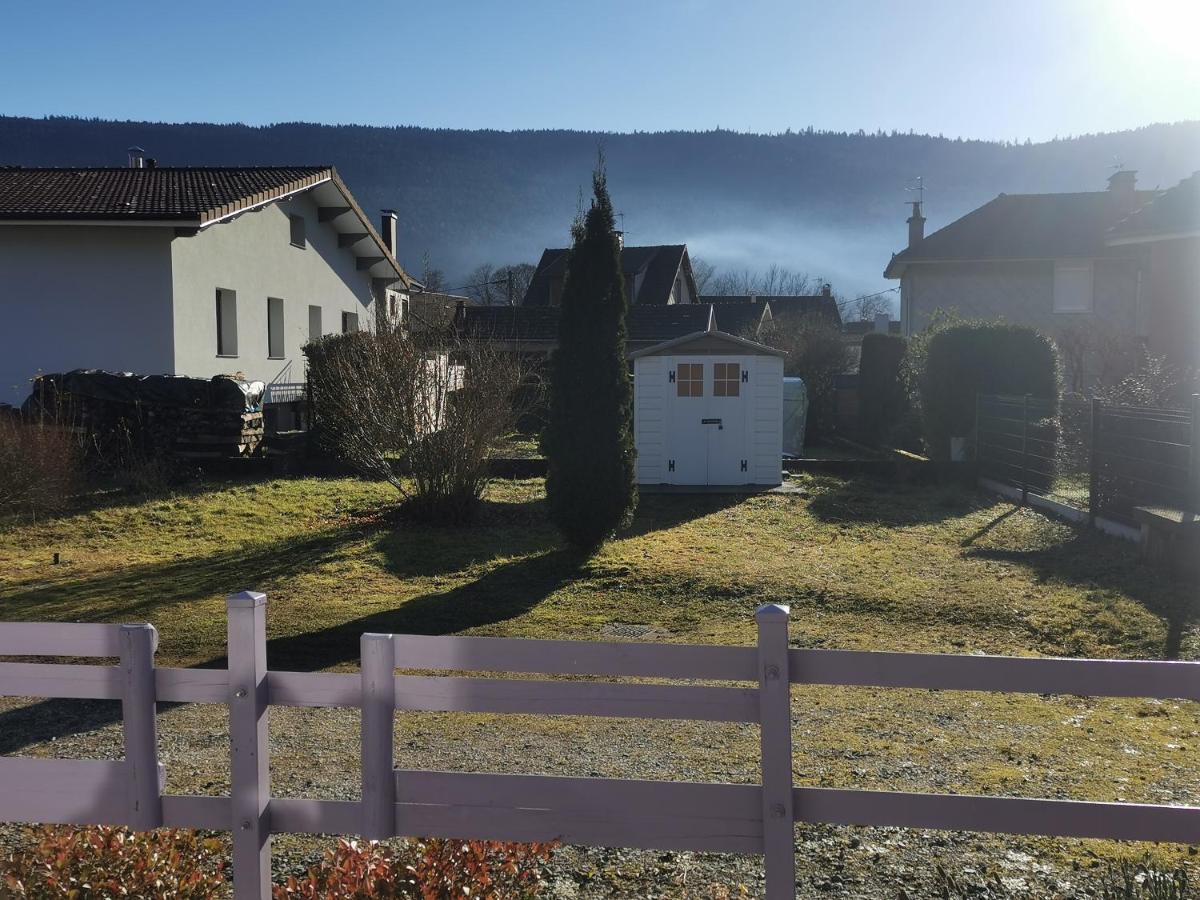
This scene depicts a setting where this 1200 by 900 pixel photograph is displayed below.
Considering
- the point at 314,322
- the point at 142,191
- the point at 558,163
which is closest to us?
the point at 142,191

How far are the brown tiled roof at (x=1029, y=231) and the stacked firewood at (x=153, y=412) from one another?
23466 mm

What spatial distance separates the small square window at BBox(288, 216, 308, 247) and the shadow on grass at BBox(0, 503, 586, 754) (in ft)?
44.4

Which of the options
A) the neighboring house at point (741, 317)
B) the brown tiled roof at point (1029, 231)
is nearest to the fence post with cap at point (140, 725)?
the brown tiled roof at point (1029, 231)

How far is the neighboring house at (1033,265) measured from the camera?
103ft

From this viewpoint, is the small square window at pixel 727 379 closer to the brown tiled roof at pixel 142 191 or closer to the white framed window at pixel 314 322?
the brown tiled roof at pixel 142 191

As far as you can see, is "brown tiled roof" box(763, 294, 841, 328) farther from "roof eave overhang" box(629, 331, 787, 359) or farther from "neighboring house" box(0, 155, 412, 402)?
"roof eave overhang" box(629, 331, 787, 359)

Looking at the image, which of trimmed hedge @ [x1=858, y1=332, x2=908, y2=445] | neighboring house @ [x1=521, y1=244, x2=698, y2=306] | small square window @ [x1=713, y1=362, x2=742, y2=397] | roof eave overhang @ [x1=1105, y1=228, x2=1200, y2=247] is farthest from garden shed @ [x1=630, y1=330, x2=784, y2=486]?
neighboring house @ [x1=521, y1=244, x2=698, y2=306]

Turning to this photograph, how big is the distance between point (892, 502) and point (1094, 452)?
358 centimetres

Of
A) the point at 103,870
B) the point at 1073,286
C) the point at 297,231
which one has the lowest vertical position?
the point at 103,870

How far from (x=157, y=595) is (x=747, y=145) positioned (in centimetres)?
18313

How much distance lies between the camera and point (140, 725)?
124 inches

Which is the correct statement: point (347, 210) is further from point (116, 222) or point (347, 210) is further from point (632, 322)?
point (632, 322)

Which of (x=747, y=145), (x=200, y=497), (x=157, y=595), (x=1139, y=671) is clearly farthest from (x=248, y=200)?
(x=747, y=145)

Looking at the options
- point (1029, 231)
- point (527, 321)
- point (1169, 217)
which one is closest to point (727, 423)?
point (1169, 217)
